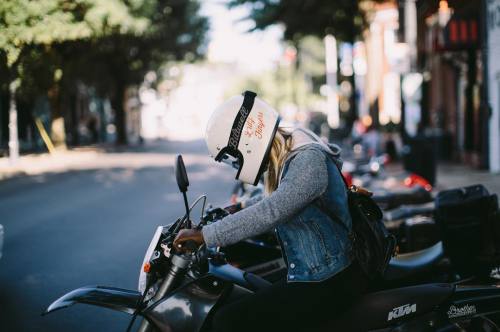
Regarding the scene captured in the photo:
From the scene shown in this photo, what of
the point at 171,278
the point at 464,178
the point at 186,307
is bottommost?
the point at 464,178

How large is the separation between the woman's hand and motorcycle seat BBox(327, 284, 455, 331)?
68 centimetres

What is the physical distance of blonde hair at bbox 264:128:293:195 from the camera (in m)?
2.89

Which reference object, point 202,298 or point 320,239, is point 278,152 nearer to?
point 320,239

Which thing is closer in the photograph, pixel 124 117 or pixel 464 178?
pixel 464 178

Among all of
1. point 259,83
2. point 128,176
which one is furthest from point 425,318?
point 259,83

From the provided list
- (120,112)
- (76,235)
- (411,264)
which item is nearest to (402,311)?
(411,264)

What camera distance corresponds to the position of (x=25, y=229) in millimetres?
10086

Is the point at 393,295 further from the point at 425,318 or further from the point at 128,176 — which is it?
the point at 128,176

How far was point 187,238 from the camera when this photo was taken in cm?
279

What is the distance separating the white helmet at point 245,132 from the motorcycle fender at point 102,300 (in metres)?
0.76

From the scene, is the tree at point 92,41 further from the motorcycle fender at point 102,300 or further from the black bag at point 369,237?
the black bag at point 369,237

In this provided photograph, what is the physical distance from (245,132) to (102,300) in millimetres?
984

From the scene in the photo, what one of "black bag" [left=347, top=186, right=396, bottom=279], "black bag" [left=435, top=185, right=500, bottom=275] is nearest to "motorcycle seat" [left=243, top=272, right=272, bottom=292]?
"black bag" [left=347, top=186, right=396, bottom=279]

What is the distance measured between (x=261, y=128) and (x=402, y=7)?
2342 cm
